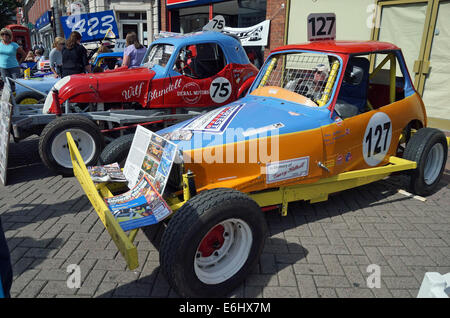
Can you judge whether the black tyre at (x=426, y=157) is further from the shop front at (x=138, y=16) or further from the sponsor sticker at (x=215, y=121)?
the shop front at (x=138, y=16)

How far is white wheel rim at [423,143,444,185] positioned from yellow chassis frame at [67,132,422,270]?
590mm

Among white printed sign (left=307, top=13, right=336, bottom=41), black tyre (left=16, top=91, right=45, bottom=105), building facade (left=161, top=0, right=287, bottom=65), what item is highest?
building facade (left=161, top=0, right=287, bottom=65)

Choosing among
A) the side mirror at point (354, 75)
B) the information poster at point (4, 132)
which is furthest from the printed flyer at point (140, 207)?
the side mirror at point (354, 75)

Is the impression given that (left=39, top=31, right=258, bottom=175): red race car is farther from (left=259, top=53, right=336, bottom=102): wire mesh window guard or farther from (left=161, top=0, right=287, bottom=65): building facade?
(left=161, top=0, right=287, bottom=65): building facade

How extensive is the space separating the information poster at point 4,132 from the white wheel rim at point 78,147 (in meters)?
0.58

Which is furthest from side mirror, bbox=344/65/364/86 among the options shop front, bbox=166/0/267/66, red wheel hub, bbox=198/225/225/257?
shop front, bbox=166/0/267/66

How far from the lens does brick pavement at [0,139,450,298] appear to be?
2719 millimetres

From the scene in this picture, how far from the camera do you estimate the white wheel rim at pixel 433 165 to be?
4410mm

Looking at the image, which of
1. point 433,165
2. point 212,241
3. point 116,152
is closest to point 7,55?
point 116,152

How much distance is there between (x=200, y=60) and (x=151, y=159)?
11.9 ft

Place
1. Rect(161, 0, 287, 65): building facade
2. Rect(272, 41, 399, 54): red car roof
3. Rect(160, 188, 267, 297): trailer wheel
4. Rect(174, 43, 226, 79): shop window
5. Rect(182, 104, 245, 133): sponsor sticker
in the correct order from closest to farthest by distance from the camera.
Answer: Rect(160, 188, 267, 297): trailer wheel < Rect(182, 104, 245, 133): sponsor sticker < Rect(272, 41, 399, 54): red car roof < Rect(174, 43, 226, 79): shop window < Rect(161, 0, 287, 65): building facade

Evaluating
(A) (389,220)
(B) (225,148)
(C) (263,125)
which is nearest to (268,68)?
(C) (263,125)

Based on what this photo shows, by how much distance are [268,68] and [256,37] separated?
21.0 feet

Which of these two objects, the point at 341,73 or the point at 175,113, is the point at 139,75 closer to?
the point at 175,113
